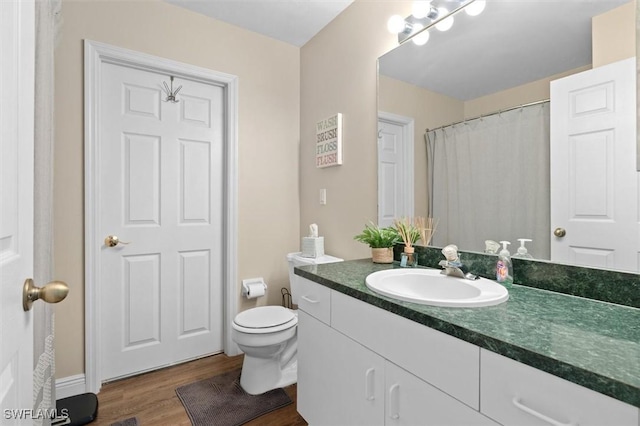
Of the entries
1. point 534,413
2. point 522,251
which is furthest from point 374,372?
point 522,251

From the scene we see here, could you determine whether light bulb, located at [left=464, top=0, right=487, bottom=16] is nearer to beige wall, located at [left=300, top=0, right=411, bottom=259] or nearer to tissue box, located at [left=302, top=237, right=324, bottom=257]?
beige wall, located at [left=300, top=0, right=411, bottom=259]

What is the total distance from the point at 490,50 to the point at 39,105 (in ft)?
6.06

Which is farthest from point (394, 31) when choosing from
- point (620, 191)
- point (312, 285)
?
point (312, 285)

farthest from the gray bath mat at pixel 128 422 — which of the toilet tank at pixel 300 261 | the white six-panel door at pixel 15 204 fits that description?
the white six-panel door at pixel 15 204

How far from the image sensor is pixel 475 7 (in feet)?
4.82

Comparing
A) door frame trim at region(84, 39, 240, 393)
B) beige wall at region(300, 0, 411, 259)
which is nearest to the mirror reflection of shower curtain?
beige wall at region(300, 0, 411, 259)

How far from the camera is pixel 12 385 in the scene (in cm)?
56

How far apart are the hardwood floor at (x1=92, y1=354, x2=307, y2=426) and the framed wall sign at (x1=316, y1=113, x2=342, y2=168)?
4.99ft

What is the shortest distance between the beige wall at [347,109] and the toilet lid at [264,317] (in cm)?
56

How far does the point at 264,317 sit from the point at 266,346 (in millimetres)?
211

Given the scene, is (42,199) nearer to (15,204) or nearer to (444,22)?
(15,204)

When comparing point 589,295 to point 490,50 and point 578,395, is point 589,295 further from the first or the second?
point 490,50

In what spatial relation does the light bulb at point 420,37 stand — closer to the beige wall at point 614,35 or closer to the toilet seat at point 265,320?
the beige wall at point 614,35

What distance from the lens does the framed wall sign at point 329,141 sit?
2223mm
